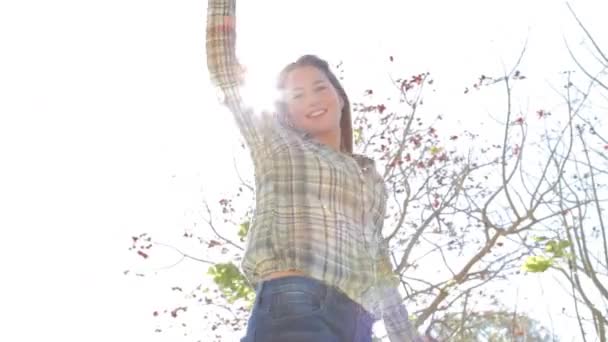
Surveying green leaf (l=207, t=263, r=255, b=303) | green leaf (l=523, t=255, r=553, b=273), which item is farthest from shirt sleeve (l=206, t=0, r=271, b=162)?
green leaf (l=207, t=263, r=255, b=303)

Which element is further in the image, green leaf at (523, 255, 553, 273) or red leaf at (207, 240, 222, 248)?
red leaf at (207, 240, 222, 248)

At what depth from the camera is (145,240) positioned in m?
5.66

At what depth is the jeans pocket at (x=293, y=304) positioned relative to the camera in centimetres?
147

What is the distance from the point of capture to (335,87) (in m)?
2.01

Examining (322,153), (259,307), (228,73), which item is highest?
(228,73)

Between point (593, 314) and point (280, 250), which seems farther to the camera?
point (593, 314)

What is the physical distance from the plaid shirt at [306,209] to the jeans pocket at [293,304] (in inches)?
2.1

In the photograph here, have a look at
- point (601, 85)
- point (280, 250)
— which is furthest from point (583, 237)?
point (280, 250)

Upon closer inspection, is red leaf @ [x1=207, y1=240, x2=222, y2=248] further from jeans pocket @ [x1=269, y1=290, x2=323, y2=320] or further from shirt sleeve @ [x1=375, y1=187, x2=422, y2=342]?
jeans pocket @ [x1=269, y1=290, x2=323, y2=320]

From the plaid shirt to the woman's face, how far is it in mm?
45

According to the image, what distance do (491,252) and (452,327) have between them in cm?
56

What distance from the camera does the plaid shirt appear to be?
5.15ft

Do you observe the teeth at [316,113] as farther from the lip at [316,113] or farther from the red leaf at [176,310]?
the red leaf at [176,310]

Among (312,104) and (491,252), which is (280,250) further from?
(491,252)
